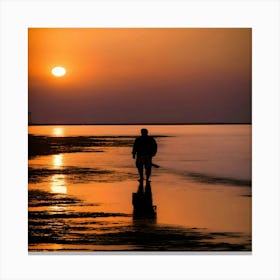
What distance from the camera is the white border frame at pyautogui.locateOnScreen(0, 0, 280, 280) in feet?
28.0

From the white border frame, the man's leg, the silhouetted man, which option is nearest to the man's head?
the silhouetted man

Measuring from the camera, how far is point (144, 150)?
9.69m

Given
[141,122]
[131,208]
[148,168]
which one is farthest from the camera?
[141,122]

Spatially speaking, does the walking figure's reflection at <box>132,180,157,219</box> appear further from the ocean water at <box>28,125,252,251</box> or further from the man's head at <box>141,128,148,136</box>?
the man's head at <box>141,128,148,136</box>

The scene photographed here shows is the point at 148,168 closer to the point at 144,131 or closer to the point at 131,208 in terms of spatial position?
the point at 144,131

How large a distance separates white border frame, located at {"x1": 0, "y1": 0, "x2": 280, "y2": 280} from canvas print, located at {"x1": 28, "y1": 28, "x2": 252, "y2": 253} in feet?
0.45

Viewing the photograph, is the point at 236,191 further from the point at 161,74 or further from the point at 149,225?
the point at 161,74

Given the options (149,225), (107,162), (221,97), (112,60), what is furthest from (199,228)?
(107,162)

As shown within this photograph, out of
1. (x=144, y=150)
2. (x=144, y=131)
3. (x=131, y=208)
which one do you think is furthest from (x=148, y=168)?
(x=131, y=208)
